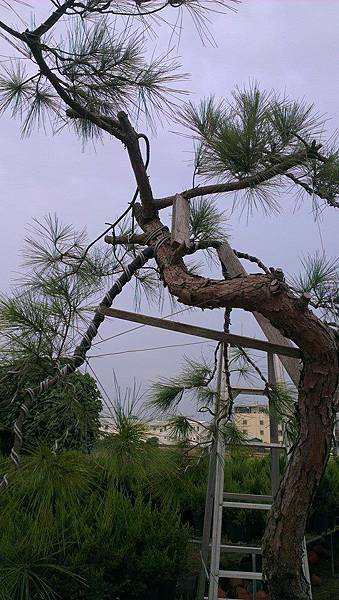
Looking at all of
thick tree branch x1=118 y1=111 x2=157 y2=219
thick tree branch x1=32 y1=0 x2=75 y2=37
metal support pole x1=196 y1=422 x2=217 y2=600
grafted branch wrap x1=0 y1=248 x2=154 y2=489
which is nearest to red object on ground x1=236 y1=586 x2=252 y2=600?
metal support pole x1=196 y1=422 x2=217 y2=600

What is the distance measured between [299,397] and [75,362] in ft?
1.64

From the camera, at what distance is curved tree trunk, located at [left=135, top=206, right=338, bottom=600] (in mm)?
1161

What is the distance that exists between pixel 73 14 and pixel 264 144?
0.52 m

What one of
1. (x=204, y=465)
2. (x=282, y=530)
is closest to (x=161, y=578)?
(x=204, y=465)

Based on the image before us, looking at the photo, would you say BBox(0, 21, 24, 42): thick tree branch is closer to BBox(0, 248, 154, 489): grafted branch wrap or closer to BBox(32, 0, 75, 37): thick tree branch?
BBox(32, 0, 75, 37): thick tree branch

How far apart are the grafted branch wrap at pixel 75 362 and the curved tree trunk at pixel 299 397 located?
0.27 meters

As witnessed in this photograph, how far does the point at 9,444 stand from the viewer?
2.94m

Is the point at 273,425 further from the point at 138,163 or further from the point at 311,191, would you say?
the point at 138,163

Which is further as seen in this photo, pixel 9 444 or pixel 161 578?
pixel 9 444

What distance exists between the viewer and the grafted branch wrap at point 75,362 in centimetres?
125

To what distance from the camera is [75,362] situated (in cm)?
142

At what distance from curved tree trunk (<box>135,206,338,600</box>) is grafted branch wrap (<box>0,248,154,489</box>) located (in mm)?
267

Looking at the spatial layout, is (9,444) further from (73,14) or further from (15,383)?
(73,14)

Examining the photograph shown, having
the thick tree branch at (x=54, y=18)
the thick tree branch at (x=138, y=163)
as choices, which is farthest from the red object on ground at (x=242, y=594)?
the thick tree branch at (x=54, y=18)
